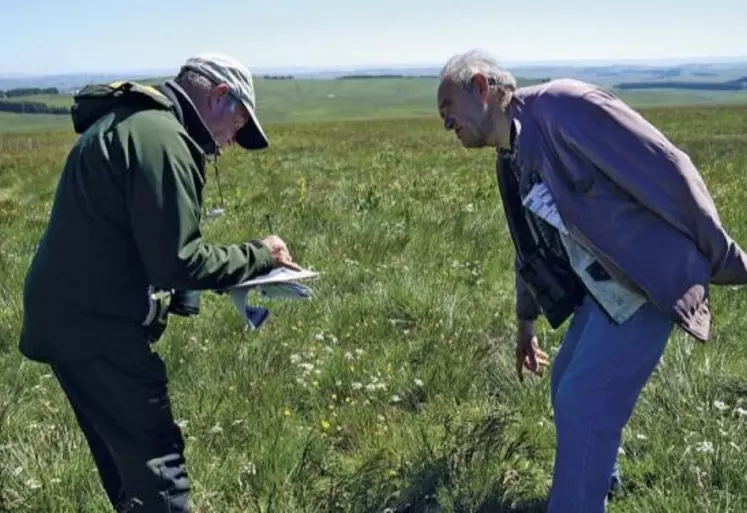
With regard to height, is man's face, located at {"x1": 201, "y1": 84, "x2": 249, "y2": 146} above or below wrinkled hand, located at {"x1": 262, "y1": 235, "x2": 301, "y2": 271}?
above

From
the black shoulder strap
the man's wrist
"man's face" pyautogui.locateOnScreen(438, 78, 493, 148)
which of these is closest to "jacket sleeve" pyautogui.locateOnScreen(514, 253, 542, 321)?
the man's wrist

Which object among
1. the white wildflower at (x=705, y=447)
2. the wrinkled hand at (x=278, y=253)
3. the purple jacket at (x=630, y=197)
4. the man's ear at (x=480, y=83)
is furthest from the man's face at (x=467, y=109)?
the white wildflower at (x=705, y=447)

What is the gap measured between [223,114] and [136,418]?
3.72 ft

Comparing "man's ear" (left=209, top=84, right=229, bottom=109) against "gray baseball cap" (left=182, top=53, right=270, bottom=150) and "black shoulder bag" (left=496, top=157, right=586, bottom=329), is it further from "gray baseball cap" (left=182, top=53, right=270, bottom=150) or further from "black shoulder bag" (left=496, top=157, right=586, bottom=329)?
"black shoulder bag" (left=496, top=157, right=586, bottom=329)

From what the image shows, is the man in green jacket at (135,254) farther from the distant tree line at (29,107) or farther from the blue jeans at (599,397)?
the distant tree line at (29,107)

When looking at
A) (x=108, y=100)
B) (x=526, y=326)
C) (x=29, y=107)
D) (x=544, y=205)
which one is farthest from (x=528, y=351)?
(x=29, y=107)

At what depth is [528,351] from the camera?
4.22 m

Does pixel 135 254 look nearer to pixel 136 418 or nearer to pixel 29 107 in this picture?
pixel 136 418

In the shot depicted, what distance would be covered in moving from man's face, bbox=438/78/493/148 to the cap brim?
2.20ft

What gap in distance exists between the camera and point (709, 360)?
15.9 ft

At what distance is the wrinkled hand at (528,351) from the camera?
13.6 ft

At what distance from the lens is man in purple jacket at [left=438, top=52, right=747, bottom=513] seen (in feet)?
9.36

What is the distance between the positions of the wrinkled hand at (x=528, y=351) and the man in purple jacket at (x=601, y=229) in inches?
32.0

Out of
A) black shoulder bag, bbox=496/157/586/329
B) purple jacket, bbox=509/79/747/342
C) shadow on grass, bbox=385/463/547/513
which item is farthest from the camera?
shadow on grass, bbox=385/463/547/513
